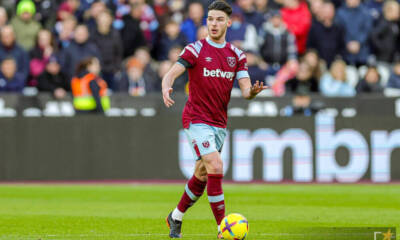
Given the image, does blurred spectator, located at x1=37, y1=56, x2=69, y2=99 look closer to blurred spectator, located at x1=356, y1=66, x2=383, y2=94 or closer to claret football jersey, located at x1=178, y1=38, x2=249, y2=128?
blurred spectator, located at x1=356, y1=66, x2=383, y2=94

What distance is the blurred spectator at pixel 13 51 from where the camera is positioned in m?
18.9

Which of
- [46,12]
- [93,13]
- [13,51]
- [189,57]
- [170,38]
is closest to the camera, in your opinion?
[189,57]

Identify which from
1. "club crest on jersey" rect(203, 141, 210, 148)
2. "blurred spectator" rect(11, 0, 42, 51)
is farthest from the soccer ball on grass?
"blurred spectator" rect(11, 0, 42, 51)

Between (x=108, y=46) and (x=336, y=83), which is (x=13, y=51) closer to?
(x=108, y=46)

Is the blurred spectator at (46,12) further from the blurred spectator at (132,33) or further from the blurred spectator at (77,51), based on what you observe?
the blurred spectator at (132,33)

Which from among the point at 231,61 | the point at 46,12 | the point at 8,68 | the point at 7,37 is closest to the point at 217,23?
the point at 231,61

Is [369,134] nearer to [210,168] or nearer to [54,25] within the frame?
[54,25]

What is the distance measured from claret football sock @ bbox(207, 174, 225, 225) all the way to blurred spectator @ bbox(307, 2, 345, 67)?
1242 cm

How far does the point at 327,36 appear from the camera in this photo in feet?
66.3

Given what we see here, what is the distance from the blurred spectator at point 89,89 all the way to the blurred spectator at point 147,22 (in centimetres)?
265

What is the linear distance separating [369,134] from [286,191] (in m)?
2.91

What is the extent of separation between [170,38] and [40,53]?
308 centimetres

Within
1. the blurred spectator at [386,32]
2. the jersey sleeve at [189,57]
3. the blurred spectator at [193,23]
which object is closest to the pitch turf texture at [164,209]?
the jersey sleeve at [189,57]

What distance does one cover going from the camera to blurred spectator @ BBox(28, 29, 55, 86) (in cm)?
1903
